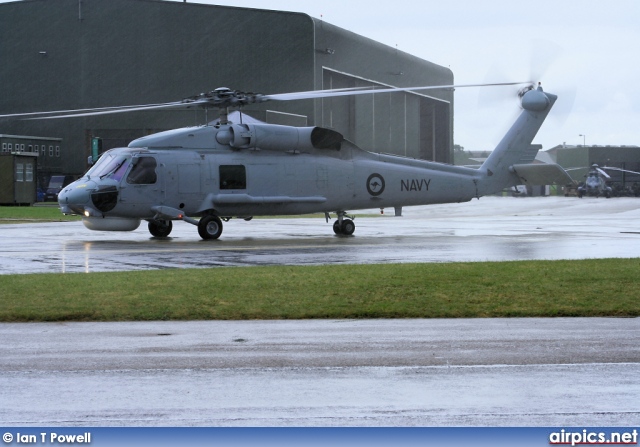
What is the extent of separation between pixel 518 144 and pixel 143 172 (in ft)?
41.2

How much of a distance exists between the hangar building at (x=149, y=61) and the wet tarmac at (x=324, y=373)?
56427 mm

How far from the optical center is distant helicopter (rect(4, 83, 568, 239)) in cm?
2477

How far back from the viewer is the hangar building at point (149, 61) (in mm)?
66188

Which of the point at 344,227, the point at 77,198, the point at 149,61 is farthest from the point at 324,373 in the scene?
the point at 149,61

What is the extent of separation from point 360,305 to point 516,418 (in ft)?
19.1

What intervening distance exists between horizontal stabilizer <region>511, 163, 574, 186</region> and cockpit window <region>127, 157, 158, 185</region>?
38.3ft

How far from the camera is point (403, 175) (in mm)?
28250

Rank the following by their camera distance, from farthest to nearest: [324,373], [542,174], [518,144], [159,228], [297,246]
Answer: [518,144], [542,174], [159,228], [297,246], [324,373]

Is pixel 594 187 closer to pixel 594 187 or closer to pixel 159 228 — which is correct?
pixel 594 187

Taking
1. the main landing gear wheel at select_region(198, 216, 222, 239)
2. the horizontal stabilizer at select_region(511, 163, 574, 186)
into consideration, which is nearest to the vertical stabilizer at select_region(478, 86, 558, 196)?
the horizontal stabilizer at select_region(511, 163, 574, 186)

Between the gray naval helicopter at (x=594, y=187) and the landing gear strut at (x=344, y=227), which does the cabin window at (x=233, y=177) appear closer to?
the landing gear strut at (x=344, y=227)

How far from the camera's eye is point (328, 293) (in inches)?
517

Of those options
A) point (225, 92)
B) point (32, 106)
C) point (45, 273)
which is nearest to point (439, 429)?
point (45, 273)

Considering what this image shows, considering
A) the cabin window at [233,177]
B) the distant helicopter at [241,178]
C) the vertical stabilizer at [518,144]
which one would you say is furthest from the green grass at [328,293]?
the vertical stabilizer at [518,144]
